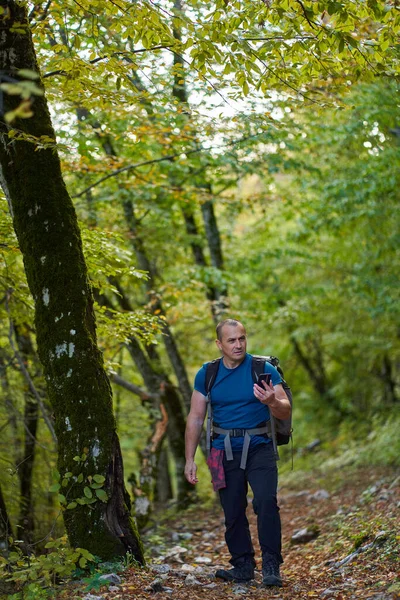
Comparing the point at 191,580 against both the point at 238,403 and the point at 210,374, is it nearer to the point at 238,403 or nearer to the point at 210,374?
the point at 238,403

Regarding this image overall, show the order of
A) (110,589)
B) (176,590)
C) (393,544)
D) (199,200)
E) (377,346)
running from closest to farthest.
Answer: (110,589) → (176,590) → (393,544) → (199,200) → (377,346)

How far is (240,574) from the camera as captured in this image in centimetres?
554

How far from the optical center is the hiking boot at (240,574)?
5531 millimetres

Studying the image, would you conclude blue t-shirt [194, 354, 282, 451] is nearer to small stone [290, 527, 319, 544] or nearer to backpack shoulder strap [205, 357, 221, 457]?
backpack shoulder strap [205, 357, 221, 457]

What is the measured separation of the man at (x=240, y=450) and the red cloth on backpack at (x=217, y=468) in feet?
0.04

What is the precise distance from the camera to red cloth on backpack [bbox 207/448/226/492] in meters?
5.51

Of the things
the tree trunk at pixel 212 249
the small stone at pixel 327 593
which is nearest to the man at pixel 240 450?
the small stone at pixel 327 593

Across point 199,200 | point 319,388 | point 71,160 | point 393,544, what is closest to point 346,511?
point 393,544

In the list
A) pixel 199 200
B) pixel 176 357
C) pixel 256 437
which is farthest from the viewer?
pixel 176 357

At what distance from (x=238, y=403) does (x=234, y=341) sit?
0.52m

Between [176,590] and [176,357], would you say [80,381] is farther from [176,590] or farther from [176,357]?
[176,357]

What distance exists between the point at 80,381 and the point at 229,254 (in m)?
12.2

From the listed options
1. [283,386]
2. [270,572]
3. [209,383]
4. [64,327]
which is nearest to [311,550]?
[270,572]

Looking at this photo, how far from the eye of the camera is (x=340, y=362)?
2064 centimetres
